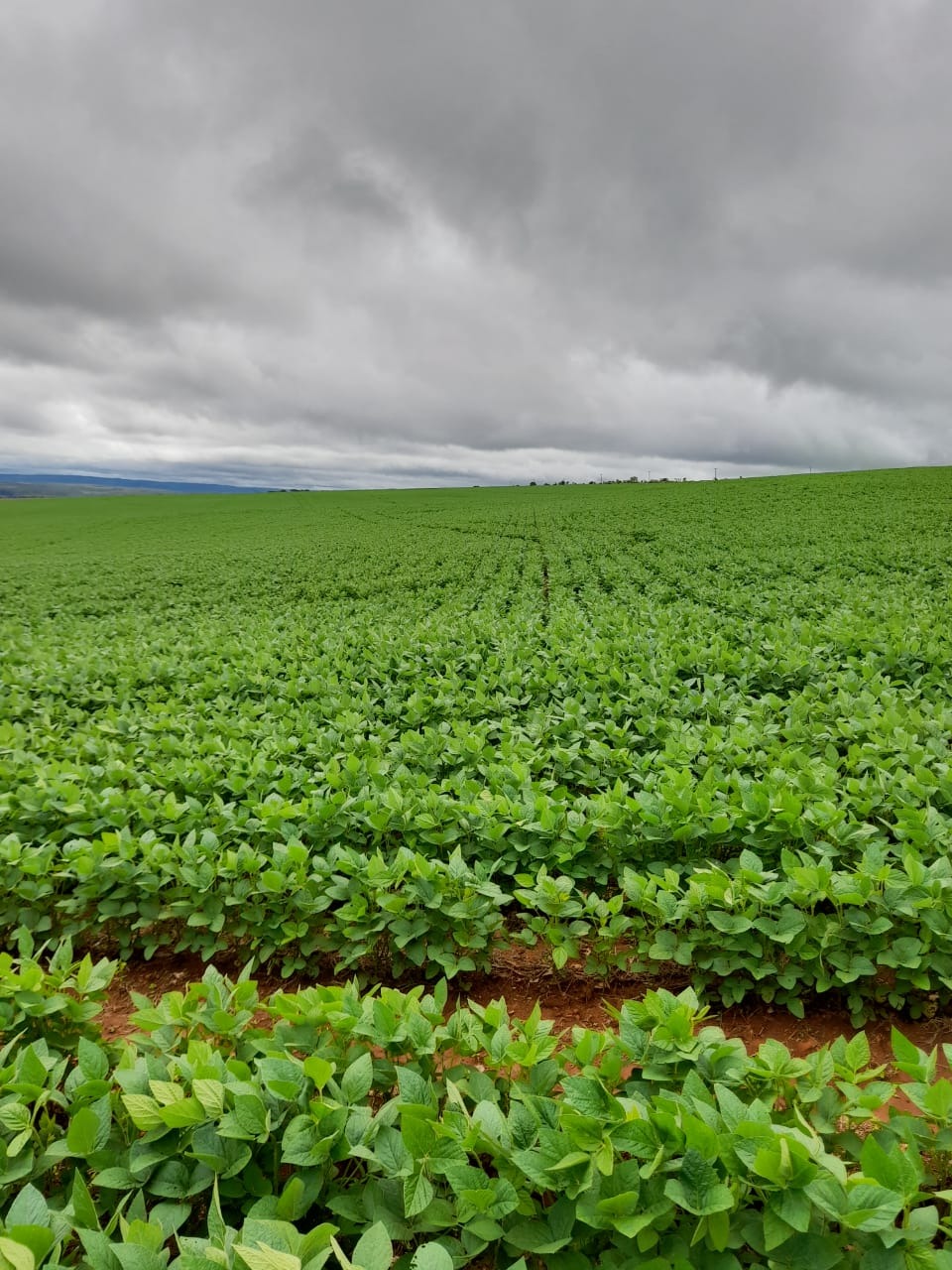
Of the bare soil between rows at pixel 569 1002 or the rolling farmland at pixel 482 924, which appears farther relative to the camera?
the bare soil between rows at pixel 569 1002

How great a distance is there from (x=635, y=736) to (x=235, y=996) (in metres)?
4.46

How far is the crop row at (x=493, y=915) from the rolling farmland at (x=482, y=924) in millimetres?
26

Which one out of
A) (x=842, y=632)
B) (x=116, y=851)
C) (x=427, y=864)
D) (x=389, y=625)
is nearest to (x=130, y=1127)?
(x=427, y=864)

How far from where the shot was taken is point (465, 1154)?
195 centimetres

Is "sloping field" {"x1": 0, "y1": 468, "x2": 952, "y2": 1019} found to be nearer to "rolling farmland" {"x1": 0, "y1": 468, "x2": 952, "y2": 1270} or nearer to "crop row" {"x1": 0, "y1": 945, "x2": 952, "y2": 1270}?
"rolling farmland" {"x1": 0, "y1": 468, "x2": 952, "y2": 1270}

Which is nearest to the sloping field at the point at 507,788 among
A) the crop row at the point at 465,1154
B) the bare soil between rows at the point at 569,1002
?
the bare soil between rows at the point at 569,1002

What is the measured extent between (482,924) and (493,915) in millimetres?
92

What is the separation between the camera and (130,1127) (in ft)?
7.48

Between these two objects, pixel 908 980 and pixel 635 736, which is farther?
pixel 635 736

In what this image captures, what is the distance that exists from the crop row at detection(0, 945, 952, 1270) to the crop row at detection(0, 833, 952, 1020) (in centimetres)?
100

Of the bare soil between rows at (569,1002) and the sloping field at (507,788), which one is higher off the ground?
the sloping field at (507,788)

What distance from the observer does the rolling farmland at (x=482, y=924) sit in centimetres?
188

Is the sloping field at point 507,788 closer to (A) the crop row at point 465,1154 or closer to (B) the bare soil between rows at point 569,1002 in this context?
(B) the bare soil between rows at point 569,1002

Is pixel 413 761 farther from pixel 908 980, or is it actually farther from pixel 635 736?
pixel 908 980
